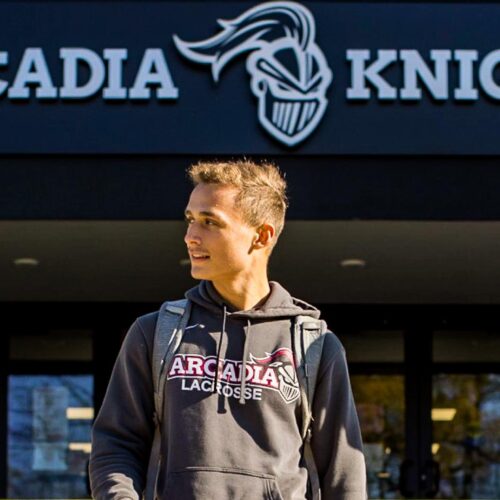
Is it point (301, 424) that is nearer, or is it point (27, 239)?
point (301, 424)

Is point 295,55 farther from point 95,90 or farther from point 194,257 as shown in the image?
point 194,257

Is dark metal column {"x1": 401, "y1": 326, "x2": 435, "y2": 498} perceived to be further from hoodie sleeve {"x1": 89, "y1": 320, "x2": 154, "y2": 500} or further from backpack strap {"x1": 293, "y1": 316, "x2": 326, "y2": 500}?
hoodie sleeve {"x1": 89, "y1": 320, "x2": 154, "y2": 500}

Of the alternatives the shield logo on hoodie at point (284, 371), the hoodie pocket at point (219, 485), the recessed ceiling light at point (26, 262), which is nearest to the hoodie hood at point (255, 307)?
the shield logo on hoodie at point (284, 371)

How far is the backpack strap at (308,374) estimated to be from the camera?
10.1 ft

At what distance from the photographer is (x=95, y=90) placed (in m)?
8.99

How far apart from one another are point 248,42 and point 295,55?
350mm

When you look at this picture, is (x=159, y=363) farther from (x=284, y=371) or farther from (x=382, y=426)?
(x=382, y=426)

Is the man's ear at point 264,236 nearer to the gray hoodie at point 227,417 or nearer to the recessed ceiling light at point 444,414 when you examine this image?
the gray hoodie at point 227,417

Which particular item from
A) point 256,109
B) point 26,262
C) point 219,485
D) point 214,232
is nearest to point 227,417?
point 219,485

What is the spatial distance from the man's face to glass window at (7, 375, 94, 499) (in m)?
9.70

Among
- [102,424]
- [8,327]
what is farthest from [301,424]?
[8,327]

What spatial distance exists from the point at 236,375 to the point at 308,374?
183mm

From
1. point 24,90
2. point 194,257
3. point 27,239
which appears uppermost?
point 24,90

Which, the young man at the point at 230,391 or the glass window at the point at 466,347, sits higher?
the glass window at the point at 466,347
